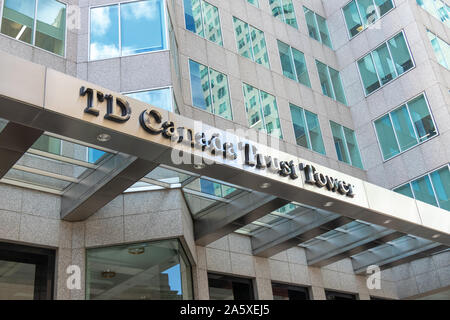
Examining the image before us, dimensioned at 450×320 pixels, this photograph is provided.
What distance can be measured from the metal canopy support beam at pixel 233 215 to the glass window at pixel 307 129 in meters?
7.68

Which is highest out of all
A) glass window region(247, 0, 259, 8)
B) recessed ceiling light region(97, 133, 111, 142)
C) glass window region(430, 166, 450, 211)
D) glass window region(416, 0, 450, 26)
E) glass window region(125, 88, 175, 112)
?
glass window region(416, 0, 450, 26)

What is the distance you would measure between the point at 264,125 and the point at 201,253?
6.79 m

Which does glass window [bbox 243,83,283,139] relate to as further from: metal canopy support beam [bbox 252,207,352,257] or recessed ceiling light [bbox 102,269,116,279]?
recessed ceiling light [bbox 102,269,116,279]

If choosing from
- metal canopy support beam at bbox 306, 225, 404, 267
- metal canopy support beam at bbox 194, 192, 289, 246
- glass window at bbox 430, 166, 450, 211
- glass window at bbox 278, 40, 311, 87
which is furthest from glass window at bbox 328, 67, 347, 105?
metal canopy support beam at bbox 194, 192, 289, 246

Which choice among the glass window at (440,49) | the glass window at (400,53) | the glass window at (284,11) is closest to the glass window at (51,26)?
the glass window at (284,11)

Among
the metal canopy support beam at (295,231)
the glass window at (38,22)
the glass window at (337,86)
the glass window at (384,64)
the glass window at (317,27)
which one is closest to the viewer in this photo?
the glass window at (38,22)

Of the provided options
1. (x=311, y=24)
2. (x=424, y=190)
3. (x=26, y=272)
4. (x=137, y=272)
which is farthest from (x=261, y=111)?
(x=26, y=272)

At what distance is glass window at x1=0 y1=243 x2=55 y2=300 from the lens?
11.9 m

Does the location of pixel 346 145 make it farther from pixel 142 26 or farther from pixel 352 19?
pixel 142 26

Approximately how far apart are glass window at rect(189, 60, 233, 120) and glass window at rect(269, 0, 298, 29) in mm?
6727

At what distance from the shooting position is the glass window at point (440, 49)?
24.5 meters

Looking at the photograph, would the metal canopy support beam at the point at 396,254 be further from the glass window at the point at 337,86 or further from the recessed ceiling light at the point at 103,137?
the recessed ceiling light at the point at 103,137

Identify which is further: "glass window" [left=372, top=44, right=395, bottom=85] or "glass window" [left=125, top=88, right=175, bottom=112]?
"glass window" [left=372, top=44, right=395, bottom=85]
